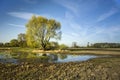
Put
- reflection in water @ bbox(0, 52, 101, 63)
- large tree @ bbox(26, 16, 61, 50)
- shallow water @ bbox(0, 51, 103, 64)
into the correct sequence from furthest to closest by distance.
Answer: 1. large tree @ bbox(26, 16, 61, 50)
2. reflection in water @ bbox(0, 52, 101, 63)
3. shallow water @ bbox(0, 51, 103, 64)

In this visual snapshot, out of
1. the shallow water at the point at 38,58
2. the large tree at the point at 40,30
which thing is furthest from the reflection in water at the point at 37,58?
the large tree at the point at 40,30

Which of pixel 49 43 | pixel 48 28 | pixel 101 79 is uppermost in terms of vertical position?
pixel 48 28

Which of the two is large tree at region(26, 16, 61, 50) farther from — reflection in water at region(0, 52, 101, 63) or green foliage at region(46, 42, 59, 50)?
reflection in water at region(0, 52, 101, 63)

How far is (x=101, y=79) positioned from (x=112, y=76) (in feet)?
4.14

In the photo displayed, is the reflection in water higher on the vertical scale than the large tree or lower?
lower

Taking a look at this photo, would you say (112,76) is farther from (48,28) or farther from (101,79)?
(48,28)

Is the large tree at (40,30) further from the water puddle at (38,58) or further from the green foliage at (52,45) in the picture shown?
the water puddle at (38,58)

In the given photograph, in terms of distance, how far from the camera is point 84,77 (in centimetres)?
1090

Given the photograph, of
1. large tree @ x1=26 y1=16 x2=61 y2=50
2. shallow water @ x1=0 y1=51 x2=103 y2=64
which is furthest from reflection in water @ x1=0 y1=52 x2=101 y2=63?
large tree @ x1=26 y1=16 x2=61 y2=50

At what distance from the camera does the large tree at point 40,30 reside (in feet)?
169

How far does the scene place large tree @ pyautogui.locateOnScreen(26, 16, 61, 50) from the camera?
5159cm

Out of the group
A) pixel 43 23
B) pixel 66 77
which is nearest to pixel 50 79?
pixel 66 77

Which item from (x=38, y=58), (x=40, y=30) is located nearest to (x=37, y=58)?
(x=38, y=58)

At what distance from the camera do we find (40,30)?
172 ft
